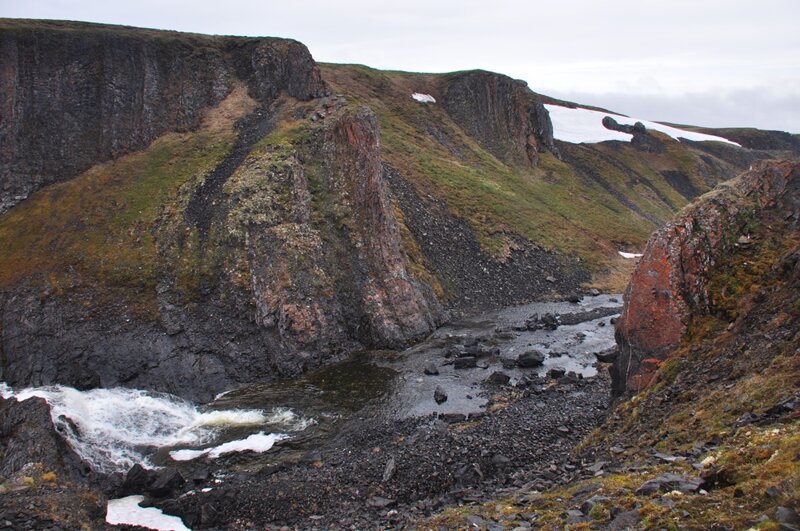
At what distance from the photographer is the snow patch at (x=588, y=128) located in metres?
118

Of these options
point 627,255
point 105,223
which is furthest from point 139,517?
point 627,255

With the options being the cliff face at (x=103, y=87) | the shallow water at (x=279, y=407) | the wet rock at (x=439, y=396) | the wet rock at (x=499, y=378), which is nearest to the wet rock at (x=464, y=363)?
the shallow water at (x=279, y=407)

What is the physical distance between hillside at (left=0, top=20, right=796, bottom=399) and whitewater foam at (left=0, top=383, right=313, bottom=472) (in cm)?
150

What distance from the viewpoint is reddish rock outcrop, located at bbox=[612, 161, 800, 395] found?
811 inches

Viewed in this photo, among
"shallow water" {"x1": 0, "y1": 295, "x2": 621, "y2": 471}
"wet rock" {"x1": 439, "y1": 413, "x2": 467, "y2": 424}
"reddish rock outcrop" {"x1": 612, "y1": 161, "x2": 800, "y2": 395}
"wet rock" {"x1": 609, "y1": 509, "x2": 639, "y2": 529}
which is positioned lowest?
"shallow water" {"x1": 0, "y1": 295, "x2": 621, "y2": 471}

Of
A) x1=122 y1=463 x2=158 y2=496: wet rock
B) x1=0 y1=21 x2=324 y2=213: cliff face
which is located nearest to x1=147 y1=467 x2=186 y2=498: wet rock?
x1=122 y1=463 x2=158 y2=496: wet rock

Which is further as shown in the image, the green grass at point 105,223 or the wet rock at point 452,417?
the green grass at point 105,223

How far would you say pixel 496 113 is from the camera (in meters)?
91.2

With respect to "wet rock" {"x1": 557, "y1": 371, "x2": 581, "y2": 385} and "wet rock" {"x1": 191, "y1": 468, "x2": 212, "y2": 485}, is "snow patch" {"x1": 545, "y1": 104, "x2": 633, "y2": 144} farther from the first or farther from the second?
"wet rock" {"x1": 191, "y1": 468, "x2": 212, "y2": 485}

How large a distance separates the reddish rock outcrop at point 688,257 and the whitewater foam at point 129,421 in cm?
1695

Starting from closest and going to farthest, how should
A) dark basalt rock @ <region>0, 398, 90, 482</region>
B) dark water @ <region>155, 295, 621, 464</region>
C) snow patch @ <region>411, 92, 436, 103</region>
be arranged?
dark basalt rock @ <region>0, 398, 90, 482</region> → dark water @ <region>155, 295, 621, 464</region> → snow patch @ <region>411, 92, 436, 103</region>

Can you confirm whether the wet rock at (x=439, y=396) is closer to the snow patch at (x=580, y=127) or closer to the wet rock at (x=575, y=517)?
the wet rock at (x=575, y=517)

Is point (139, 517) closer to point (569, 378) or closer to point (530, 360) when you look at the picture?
point (569, 378)

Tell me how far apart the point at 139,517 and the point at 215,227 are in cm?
2437
